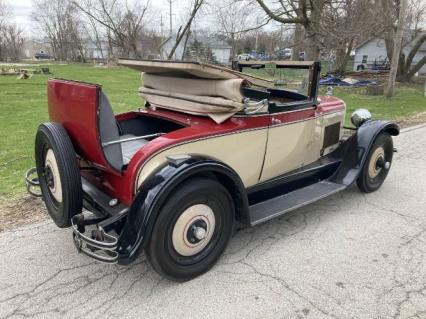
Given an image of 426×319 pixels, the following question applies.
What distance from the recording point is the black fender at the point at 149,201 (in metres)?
2.47

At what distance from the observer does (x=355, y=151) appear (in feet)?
14.1

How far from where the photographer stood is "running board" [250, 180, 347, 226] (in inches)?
129

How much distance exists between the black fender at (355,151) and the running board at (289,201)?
188 millimetres

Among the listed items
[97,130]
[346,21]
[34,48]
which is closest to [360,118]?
[97,130]

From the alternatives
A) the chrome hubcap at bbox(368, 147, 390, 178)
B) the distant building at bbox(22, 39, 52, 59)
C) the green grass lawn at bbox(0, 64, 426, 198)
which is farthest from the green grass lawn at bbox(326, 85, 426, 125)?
the distant building at bbox(22, 39, 52, 59)

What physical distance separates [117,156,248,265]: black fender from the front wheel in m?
0.09

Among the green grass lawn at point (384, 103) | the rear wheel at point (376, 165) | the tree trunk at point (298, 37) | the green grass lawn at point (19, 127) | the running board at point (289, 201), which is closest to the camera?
the running board at point (289, 201)

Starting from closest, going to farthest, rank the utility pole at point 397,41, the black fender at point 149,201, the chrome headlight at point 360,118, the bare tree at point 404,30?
the black fender at point 149,201 < the chrome headlight at point 360,118 < the utility pole at point 397,41 < the bare tree at point 404,30

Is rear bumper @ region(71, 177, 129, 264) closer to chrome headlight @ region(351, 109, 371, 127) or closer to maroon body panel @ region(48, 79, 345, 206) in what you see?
maroon body panel @ region(48, 79, 345, 206)

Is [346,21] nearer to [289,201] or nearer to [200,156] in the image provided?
[289,201]

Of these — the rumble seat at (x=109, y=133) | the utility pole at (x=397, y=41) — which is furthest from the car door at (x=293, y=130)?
the utility pole at (x=397, y=41)

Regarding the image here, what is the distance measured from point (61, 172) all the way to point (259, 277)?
1710 mm

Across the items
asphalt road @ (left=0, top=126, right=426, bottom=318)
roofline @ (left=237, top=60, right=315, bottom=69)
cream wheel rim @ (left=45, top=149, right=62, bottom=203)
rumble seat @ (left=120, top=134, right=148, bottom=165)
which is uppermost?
roofline @ (left=237, top=60, right=315, bottom=69)

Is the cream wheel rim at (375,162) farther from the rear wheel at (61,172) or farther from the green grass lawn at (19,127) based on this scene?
the green grass lawn at (19,127)
